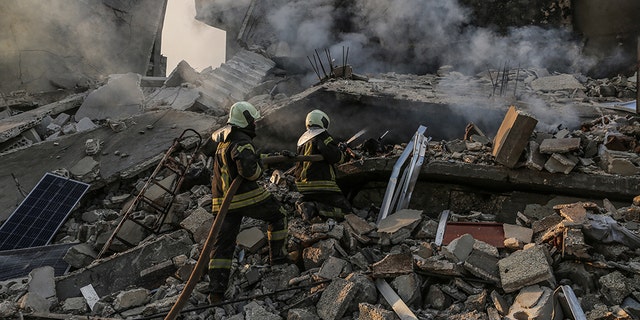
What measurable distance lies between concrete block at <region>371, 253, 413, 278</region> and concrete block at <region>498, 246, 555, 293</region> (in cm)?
77

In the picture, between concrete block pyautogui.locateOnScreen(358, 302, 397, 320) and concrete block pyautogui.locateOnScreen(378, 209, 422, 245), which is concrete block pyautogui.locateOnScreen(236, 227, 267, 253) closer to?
concrete block pyautogui.locateOnScreen(378, 209, 422, 245)

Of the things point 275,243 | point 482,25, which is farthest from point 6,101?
point 482,25

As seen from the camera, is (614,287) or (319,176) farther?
(319,176)

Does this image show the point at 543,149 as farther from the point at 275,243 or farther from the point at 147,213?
the point at 147,213

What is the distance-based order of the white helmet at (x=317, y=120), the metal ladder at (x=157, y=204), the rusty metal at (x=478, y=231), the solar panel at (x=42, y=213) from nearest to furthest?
the rusty metal at (x=478, y=231), the white helmet at (x=317, y=120), the metal ladder at (x=157, y=204), the solar panel at (x=42, y=213)

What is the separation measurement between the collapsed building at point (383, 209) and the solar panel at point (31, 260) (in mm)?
20

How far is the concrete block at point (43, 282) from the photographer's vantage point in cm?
556

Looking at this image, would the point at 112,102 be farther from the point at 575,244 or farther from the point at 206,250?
the point at 575,244

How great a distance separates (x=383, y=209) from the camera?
628cm

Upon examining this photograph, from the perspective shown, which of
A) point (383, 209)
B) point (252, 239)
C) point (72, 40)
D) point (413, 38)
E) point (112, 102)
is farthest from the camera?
point (72, 40)

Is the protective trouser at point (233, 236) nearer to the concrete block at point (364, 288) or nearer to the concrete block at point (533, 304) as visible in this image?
the concrete block at point (364, 288)

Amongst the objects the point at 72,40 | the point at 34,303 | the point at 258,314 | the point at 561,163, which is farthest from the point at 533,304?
the point at 72,40

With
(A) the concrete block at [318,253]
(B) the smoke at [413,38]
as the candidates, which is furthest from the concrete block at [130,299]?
(B) the smoke at [413,38]

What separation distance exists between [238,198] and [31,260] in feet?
9.71
